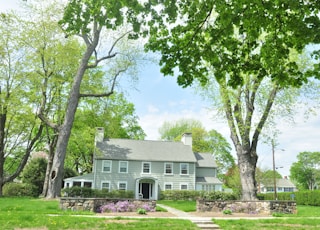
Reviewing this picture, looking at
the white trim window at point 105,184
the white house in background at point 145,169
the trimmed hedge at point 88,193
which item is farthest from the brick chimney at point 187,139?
the white trim window at point 105,184

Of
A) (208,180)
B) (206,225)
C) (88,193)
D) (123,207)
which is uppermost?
(208,180)

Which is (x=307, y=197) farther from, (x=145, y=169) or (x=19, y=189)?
(x=19, y=189)

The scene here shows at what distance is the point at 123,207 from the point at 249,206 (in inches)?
266

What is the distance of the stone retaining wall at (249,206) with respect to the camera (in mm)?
16203

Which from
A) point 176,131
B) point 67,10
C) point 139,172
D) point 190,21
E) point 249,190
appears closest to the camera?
point 67,10

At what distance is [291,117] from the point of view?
68.4ft

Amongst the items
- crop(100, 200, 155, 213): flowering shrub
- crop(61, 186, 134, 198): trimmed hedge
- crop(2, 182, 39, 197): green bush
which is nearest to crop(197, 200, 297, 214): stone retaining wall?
crop(100, 200, 155, 213): flowering shrub

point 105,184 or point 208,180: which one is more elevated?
point 208,180

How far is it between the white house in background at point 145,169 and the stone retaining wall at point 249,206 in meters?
18.2

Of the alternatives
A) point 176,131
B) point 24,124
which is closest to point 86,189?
point 24,124

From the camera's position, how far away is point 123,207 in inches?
581

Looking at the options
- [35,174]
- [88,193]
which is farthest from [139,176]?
[35,174]

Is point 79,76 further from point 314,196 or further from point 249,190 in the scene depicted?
point 314,196

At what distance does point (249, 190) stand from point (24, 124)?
20.2 metres
